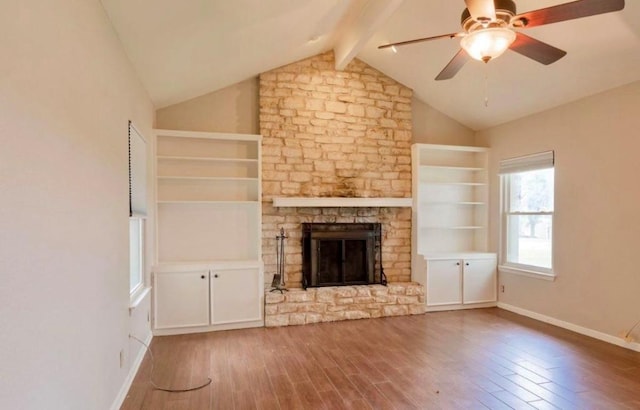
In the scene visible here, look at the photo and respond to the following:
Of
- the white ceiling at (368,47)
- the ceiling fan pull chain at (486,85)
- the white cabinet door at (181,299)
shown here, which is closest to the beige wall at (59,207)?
the white ceiling at (368,47)

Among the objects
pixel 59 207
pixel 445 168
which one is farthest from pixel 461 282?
pixel 59 207

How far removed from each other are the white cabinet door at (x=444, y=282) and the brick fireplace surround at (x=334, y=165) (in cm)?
24

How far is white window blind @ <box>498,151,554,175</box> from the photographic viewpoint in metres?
4.63

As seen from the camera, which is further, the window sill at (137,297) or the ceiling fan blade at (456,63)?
the window sill at (137,297)

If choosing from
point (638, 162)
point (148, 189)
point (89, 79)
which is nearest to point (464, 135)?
point (638, 162)

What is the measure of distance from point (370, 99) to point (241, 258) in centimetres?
291

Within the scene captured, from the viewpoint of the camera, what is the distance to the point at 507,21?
7.18 ft

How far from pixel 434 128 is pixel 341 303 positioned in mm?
3084

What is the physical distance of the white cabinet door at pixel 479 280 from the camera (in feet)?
17.4

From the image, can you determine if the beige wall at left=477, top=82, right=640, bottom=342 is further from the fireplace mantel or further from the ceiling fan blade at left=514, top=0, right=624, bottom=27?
the ceiling fan blade at left=514, top=0, right=624, bottom=27

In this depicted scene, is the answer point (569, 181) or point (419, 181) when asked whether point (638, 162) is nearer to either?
point (569, 181)

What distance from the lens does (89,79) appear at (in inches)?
83.4

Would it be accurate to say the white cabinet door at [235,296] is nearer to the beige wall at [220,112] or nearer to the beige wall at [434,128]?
the beige wall at [220,112]

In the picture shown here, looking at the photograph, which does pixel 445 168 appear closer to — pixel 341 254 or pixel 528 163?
pixel 528 163
